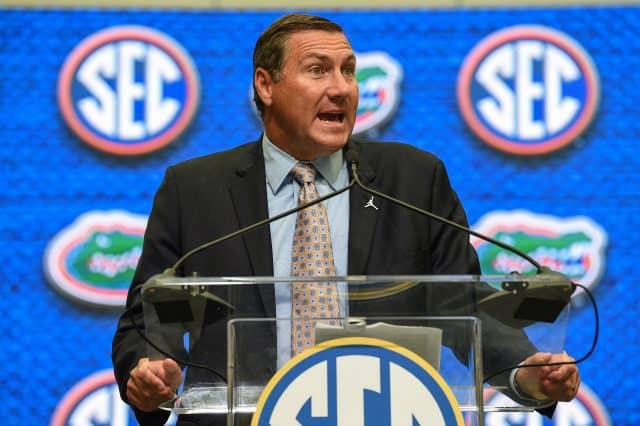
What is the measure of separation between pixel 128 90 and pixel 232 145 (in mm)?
413

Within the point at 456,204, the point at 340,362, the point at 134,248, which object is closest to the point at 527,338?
the point at 340,362

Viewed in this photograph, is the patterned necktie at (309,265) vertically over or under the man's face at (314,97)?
under

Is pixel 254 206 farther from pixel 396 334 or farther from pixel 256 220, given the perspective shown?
pixel 396 334

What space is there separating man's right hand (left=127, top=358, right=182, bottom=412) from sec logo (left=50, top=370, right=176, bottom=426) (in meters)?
1.67

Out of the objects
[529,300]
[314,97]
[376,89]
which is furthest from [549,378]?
[376,89]

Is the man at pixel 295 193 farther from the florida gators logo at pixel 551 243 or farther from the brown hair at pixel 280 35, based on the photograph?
the florida gators logo at pixel 551 243

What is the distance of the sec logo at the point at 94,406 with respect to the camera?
3283mm

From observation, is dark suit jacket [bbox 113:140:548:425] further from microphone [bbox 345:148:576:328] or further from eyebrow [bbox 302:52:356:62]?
microphone [bbox 345:148:576:328]

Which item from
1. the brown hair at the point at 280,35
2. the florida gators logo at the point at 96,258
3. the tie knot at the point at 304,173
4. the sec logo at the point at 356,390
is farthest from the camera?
the florida gators logo at the point at 96,258

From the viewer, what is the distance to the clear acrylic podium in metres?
1.52

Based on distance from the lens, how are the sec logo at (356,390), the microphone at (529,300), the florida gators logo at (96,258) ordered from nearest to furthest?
the sec logo at (356,390) → the microphone at (529,300) → the florida gators logo at (96,258)

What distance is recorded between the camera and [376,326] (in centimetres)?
150

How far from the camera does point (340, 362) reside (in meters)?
1.47

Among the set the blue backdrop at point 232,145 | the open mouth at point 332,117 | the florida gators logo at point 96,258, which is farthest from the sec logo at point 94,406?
the open mouth at point 332,117
